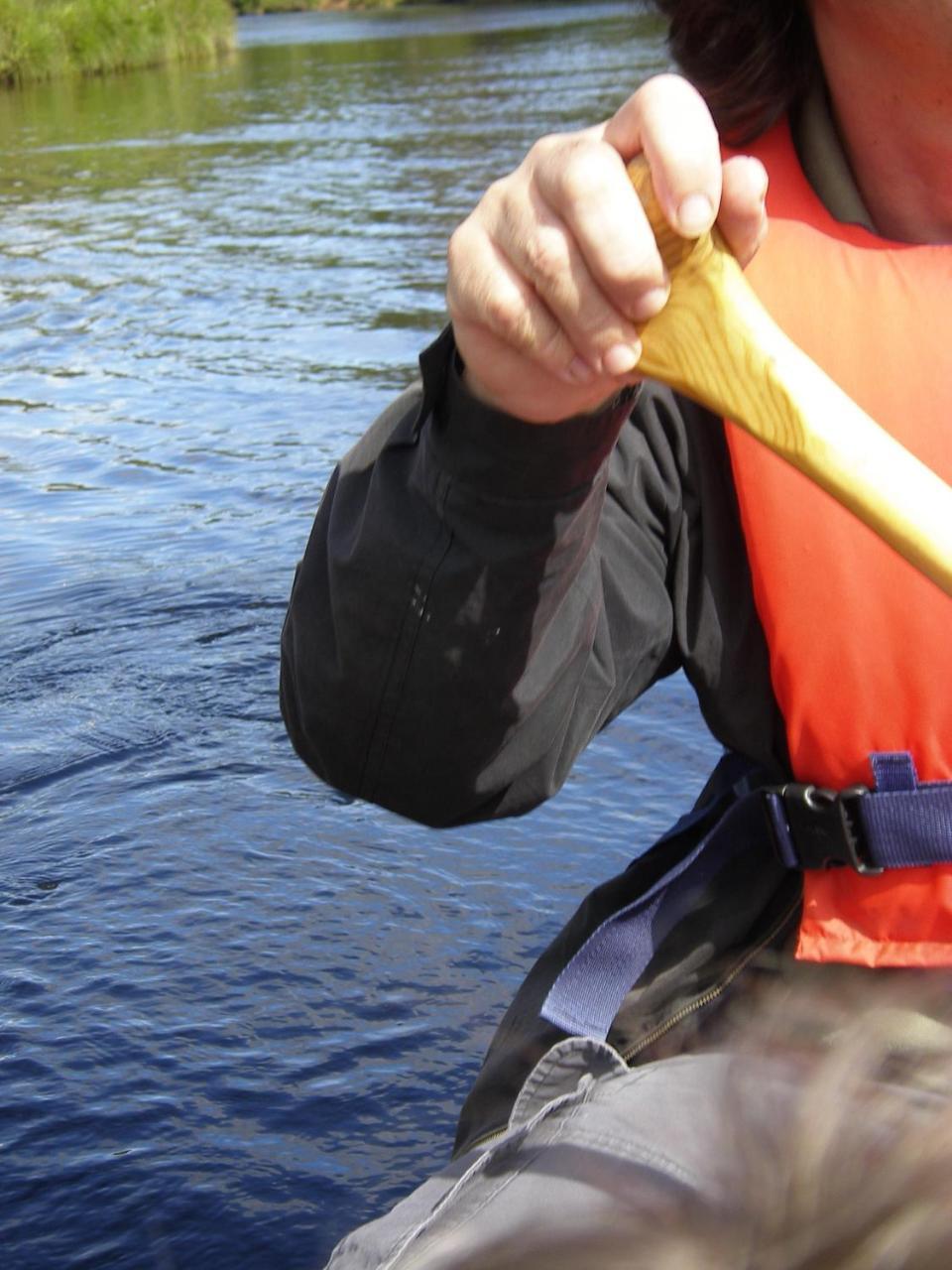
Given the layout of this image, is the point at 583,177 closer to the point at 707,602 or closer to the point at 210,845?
the point at 707,602

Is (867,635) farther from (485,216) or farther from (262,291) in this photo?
(262,291)

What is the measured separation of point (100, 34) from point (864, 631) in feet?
85.1

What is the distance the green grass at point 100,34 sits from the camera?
23.9 meters

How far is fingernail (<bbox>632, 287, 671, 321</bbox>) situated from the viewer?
3.87 feet

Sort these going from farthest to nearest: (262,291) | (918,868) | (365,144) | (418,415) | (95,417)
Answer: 1. (365,144)
2. (262,291)
3. (95,417)
4. (918,868)
5. (418,415)

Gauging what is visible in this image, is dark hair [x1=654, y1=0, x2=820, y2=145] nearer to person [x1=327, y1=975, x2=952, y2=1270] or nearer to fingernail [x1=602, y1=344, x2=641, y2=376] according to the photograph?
fingernail [x1=602, y1=344, x2=641, y2=376]

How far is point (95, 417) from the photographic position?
7.12 metres

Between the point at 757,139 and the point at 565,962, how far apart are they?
849mm

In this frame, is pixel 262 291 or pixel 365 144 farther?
pixel 365 144

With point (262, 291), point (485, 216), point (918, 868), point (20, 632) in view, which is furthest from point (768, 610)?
point (262, 291)

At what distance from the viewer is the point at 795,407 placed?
1.21 m

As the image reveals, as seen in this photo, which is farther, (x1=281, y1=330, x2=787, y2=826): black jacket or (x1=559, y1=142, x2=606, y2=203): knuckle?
(x1=281, y1=330, x2=787, y2=826): black jacket

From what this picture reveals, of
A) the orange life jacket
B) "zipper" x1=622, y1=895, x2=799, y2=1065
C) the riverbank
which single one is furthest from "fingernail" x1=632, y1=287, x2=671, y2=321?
the riverbank

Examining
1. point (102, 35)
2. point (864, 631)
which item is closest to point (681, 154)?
point (864, 631)
